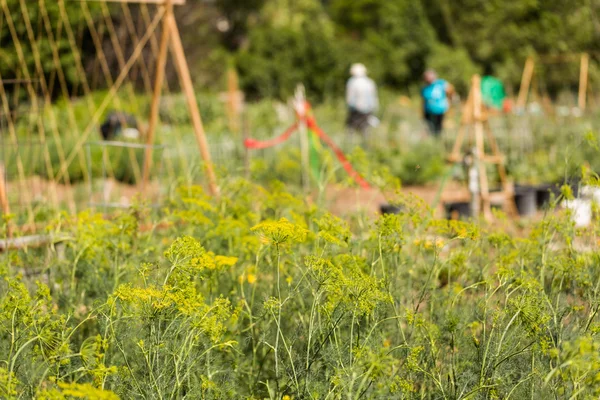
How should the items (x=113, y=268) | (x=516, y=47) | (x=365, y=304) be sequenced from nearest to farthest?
(x=365, y=304), (x=113, y=268), (x=516, y=47)

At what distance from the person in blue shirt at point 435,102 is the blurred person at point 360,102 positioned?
782 mm

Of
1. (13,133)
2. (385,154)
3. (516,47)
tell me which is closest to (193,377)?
(13,133)

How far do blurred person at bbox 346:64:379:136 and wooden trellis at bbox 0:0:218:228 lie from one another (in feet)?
8.10

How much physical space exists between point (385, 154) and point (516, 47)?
657 cm

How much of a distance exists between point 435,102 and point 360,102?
1030mm

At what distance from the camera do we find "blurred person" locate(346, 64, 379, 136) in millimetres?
11047

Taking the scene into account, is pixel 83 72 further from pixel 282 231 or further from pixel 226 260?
pixel 282 231

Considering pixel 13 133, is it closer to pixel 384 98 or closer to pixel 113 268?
pixel 113 268

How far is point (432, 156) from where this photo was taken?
1045cm

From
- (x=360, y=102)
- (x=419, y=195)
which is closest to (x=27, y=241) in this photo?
(x=419, y=195)

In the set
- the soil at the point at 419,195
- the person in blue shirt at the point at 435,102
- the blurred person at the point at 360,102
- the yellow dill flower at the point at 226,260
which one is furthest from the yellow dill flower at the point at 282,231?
the person in blue shirt at the point at 435,102

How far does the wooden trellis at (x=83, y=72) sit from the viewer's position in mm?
5254

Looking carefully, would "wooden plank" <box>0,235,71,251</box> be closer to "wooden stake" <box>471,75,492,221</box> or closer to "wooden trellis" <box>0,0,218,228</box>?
"wooden trellis" <box>0,0,218,228</box>

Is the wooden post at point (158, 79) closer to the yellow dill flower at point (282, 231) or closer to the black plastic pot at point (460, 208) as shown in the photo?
the black plastic pot at point (460, 208)
